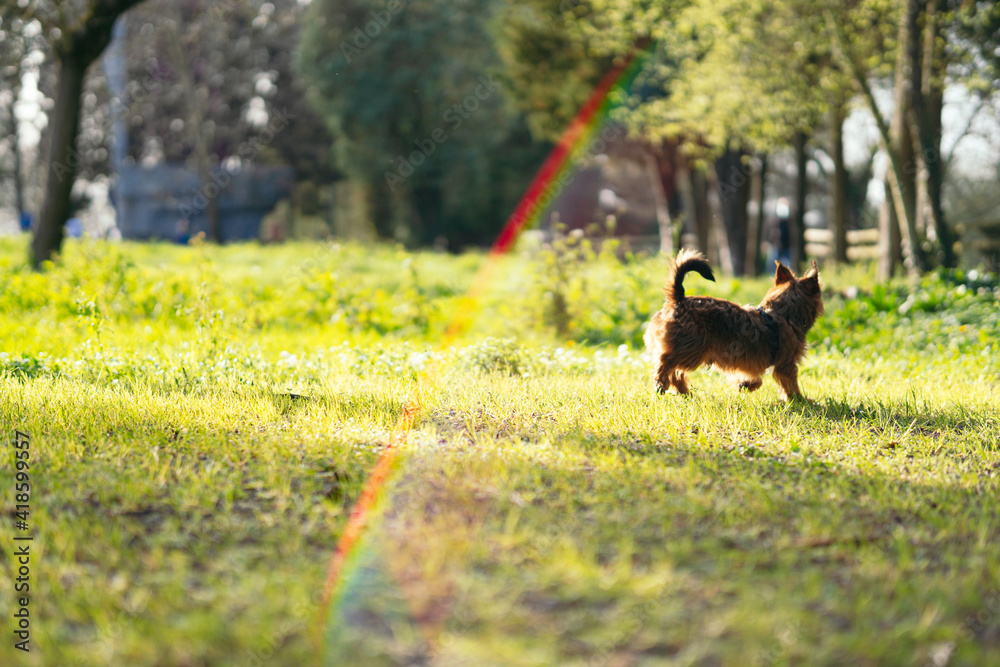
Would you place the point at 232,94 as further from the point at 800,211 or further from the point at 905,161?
the point at 905,161

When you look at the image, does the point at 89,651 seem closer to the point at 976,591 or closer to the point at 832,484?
the point at 976,591

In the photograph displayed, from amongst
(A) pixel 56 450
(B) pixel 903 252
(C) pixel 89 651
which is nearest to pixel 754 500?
(C) pixel 89 651

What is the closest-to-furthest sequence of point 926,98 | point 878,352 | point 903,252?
point 878,352 → point 926,98 → point 903,252

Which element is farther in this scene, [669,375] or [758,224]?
[758,224]

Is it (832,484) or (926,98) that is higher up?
(926,98)

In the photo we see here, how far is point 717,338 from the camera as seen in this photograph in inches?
241

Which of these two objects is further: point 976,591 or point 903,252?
point 903,252

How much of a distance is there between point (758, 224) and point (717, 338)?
53.6ft

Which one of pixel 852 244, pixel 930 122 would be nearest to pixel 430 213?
pixel 852 244

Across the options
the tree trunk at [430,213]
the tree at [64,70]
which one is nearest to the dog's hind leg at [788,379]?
the tree at [64,70]

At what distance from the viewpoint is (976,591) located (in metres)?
3.04

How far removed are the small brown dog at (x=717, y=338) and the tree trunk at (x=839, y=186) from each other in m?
11.6

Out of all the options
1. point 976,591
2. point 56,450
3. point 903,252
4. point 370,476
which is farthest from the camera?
point 903,252

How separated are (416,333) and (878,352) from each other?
17.9 feet
